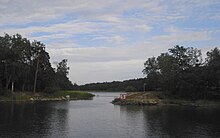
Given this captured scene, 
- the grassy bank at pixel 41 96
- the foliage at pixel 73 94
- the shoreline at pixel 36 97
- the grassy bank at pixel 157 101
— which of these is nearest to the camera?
the grassy bank at pixel 157 101

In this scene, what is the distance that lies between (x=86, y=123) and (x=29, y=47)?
71.4 meters

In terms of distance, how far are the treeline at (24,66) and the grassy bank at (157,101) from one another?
106 ft

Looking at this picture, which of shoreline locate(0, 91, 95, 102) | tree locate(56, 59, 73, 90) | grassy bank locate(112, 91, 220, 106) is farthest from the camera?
tree locate(56, 59, 73, 90)

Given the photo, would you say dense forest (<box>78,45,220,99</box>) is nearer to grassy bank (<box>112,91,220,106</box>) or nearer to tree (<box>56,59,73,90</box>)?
grassy bank (<box>112,91,220,106</box>)

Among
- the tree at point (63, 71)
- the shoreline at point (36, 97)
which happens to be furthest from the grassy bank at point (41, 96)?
the tree at point (63, 71)

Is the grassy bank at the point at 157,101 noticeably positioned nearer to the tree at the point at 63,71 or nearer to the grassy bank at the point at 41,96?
the grassy bank at the point at 41,96

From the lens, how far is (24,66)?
11575 centimetres

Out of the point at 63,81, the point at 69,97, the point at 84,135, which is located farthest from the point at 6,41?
the point at 84,135

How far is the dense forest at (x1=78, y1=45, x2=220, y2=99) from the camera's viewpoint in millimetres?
111125

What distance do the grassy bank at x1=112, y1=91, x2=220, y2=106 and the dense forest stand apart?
278 cm

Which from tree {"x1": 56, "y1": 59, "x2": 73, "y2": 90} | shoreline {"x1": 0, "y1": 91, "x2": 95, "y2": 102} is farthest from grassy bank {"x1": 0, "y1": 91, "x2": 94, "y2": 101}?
tree {"x1": 56, "y1": 59, "x2": 73, "y2": 90}

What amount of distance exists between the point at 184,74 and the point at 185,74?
55 cm

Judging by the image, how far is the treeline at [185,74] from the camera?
365 feet

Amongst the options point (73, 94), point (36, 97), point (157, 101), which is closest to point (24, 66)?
point (36, 97)
